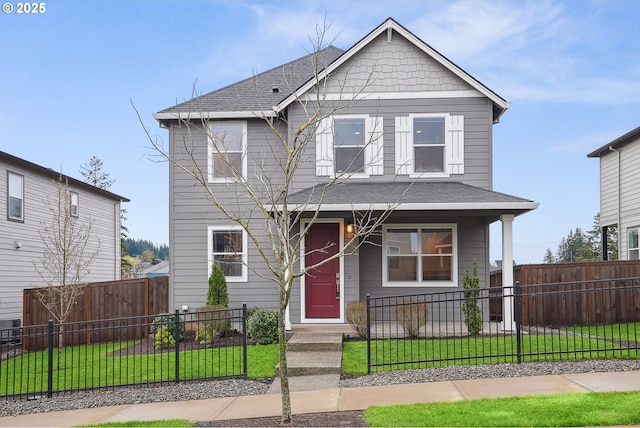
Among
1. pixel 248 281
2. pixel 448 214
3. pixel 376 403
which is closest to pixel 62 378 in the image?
pixel 248 281

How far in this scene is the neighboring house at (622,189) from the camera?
68.7ft

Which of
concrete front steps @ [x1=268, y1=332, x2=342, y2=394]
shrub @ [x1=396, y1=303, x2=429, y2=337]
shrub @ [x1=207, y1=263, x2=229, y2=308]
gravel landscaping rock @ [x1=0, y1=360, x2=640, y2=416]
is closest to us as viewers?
gravel landscaping rock @ [x1=0, y1=360, x2=640, y2=416]

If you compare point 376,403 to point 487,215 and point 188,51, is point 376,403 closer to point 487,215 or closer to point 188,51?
point 487,215

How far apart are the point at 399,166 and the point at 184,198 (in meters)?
5.67

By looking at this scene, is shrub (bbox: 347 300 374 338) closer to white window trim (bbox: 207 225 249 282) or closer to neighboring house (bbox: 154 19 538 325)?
neighboring house (bbox: 154 19 538 325)

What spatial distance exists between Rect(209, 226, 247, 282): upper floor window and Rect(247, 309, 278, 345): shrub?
2528mm

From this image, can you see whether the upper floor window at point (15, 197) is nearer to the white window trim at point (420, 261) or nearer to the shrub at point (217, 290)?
the shrub at point (217, 290)

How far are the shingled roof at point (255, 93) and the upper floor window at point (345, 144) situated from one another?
142cm

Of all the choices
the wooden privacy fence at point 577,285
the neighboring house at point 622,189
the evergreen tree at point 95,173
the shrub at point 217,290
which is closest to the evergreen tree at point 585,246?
the neighboring house at point 622,189

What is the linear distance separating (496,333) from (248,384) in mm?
5262

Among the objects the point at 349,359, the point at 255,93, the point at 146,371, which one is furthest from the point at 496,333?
the point at 255,93

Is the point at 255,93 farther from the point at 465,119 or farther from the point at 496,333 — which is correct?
the point at 496,333

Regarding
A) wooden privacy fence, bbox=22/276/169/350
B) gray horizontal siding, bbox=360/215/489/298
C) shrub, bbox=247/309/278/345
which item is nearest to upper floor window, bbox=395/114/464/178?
gray horizontal siding, bbox=360/215/489/298

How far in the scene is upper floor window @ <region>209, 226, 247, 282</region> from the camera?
15.1 meters
